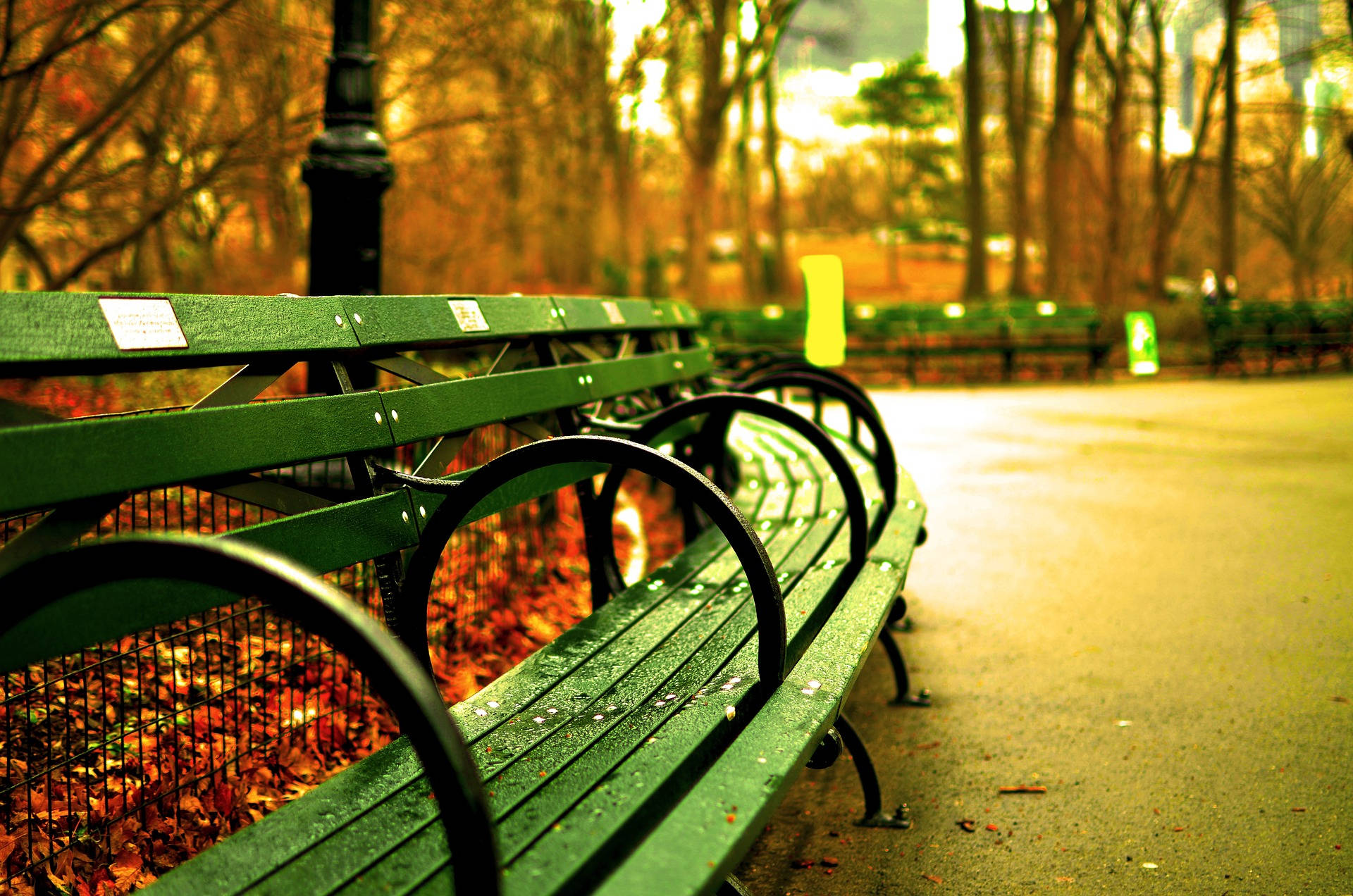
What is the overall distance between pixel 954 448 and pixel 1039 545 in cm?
325

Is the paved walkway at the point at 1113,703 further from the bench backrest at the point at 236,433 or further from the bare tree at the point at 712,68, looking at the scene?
the bare tree at the point at 712,68

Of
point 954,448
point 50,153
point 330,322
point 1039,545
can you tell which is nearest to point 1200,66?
point 954,448

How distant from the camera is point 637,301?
4.47 meters

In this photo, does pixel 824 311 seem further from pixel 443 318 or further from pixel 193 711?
pixel 193 711

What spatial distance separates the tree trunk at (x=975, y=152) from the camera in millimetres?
18906

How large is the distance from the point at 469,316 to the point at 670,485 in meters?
1.11

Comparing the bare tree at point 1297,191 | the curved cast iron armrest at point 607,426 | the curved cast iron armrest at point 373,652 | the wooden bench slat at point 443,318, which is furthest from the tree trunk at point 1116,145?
the curved cast iron armrest at point 373,652

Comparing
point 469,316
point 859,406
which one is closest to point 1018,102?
point 859,406

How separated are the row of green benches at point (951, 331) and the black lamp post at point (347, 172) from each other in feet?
36.5

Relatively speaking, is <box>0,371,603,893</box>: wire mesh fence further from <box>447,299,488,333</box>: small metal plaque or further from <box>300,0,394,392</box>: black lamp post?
<box>300,0,394,392</box>: black lamp post

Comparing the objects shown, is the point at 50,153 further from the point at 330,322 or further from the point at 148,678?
the point at 330,322

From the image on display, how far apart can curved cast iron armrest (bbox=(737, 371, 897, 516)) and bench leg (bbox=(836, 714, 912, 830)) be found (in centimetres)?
100

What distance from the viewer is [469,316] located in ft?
9.12

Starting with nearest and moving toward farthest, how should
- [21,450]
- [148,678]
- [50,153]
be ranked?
1. [21,450]
2. [148,678]
3. [50,153]
